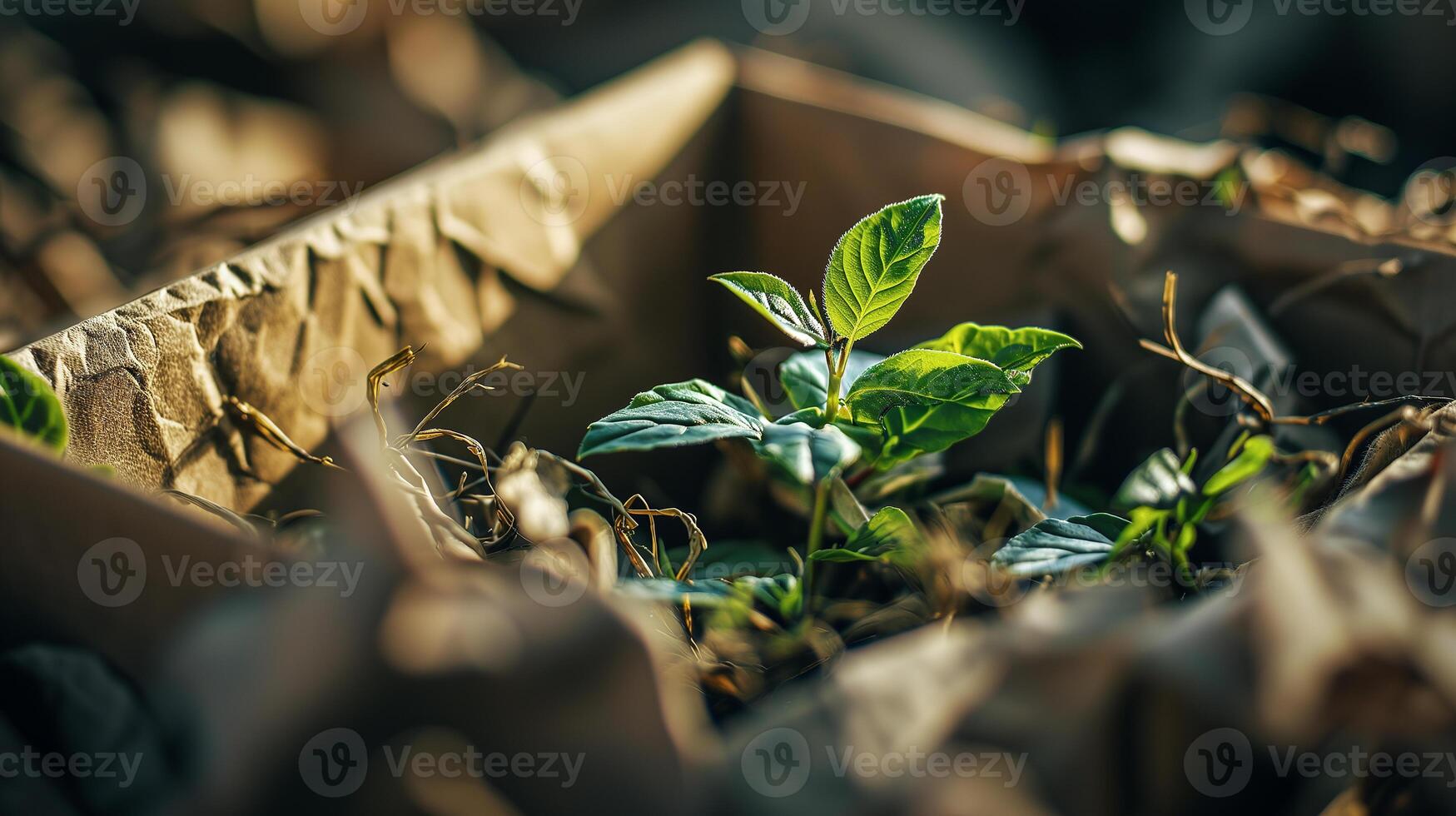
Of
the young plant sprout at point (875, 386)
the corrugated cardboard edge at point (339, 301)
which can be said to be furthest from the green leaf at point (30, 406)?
the young plant sprout at point (875, 386)

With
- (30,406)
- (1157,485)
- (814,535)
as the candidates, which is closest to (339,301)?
(30,406)

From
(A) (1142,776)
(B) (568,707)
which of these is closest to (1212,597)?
(A) (1142,776)

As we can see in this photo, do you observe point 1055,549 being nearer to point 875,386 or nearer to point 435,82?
point 875,386

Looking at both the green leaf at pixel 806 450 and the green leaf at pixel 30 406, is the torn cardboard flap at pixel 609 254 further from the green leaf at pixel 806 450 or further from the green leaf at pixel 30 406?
the green leaf at pixel 806 450

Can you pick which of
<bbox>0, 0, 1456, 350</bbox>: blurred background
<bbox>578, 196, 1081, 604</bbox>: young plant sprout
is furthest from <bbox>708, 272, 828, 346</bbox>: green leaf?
<bbox>0, 0, 1456, 350</bbox>: blurred background

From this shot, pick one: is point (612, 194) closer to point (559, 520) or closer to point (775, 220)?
point (775, 220)
